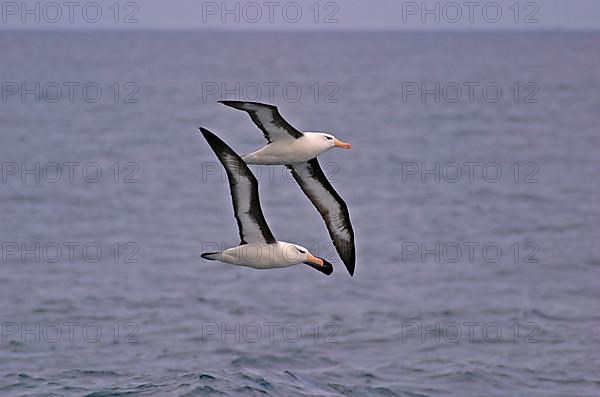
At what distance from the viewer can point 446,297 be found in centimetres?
4641

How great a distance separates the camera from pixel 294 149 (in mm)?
18531

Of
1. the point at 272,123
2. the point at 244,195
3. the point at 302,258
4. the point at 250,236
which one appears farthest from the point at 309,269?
the point at 244,195

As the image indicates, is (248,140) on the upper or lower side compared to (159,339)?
upper

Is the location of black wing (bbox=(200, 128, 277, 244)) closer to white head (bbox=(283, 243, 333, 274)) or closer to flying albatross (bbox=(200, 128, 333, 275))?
flying albatross (bbox=(200, 128, 333, 275))

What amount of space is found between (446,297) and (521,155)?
148 feet

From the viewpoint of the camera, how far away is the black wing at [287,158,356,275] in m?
20.1

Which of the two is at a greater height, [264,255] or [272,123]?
[272,123]

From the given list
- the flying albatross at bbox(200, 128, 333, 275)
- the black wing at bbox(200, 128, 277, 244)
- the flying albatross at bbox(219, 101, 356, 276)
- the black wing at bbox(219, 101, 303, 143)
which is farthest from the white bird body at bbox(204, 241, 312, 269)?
the black wing at bbox(219, 101, 303, 143)

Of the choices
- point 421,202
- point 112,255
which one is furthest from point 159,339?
point 421,202

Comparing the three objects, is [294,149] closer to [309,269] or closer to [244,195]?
[244,195]

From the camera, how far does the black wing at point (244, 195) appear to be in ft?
57.5

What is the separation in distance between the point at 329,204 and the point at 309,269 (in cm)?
3121

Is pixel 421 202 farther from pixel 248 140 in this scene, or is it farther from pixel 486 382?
pixel 486 382

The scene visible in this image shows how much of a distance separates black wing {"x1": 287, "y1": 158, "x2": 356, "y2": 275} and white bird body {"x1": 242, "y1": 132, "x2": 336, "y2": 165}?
4.07 feet
